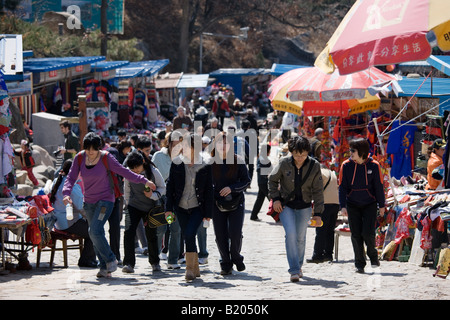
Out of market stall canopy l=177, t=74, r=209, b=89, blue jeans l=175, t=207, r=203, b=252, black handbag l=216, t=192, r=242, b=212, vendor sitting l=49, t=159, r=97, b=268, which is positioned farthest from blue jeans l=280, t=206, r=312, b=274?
market stall canopy l=177, t=74, r=209, b=89

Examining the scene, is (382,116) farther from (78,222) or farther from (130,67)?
(130,67)

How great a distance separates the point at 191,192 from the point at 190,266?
815 millimetres

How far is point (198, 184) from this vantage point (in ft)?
28.0

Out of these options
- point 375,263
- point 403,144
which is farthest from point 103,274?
point 403,144

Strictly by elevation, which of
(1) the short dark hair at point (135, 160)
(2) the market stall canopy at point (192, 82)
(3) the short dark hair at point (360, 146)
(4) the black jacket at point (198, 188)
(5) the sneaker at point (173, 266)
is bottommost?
(5) the sneaker at point (173, 266)

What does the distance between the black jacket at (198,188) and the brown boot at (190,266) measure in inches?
18.0

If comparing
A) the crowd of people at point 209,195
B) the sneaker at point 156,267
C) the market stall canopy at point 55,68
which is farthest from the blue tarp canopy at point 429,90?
the market stall canopy at point 55,68

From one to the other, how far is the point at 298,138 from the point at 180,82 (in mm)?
28959

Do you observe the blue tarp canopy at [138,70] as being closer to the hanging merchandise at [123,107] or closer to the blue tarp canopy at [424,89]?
the hanging merchandise at [123,107]

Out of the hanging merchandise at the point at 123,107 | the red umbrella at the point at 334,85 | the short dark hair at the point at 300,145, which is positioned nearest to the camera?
the short dark hair at the point at 300,145

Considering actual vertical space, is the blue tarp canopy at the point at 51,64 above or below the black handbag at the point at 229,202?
above

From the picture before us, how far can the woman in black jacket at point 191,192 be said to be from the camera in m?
8.55

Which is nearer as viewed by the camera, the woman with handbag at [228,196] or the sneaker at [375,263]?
the woman with handbag at [228,196]

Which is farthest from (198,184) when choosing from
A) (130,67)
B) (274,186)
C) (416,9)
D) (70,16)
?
(70,16)
